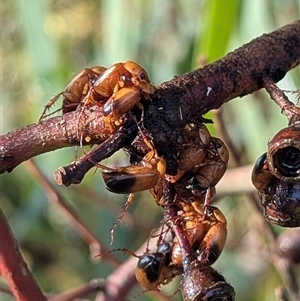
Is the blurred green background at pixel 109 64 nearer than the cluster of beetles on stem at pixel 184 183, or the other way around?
the cluster of beetles on stem at pixel 184 183

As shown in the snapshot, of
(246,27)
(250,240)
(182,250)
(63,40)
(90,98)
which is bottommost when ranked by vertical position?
(182,250)

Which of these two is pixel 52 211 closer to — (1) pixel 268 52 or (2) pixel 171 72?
(2) pixel 171 72

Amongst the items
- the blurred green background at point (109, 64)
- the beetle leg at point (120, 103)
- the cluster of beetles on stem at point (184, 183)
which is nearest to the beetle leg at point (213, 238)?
the cluster of beetles on stem at point (184, 183)

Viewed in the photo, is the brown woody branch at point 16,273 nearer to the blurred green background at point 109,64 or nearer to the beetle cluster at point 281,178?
the beetle cluster at point 281,178

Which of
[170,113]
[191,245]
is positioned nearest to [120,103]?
[170,113]

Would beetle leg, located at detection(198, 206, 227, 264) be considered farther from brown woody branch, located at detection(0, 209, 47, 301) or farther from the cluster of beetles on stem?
brown woody branch, located at detection(0, 209, 47, 301)

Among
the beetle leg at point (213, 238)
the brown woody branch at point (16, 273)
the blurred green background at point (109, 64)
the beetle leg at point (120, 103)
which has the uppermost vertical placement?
the blurred green background at point (109, 64)

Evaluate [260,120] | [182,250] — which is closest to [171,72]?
[260,120]
